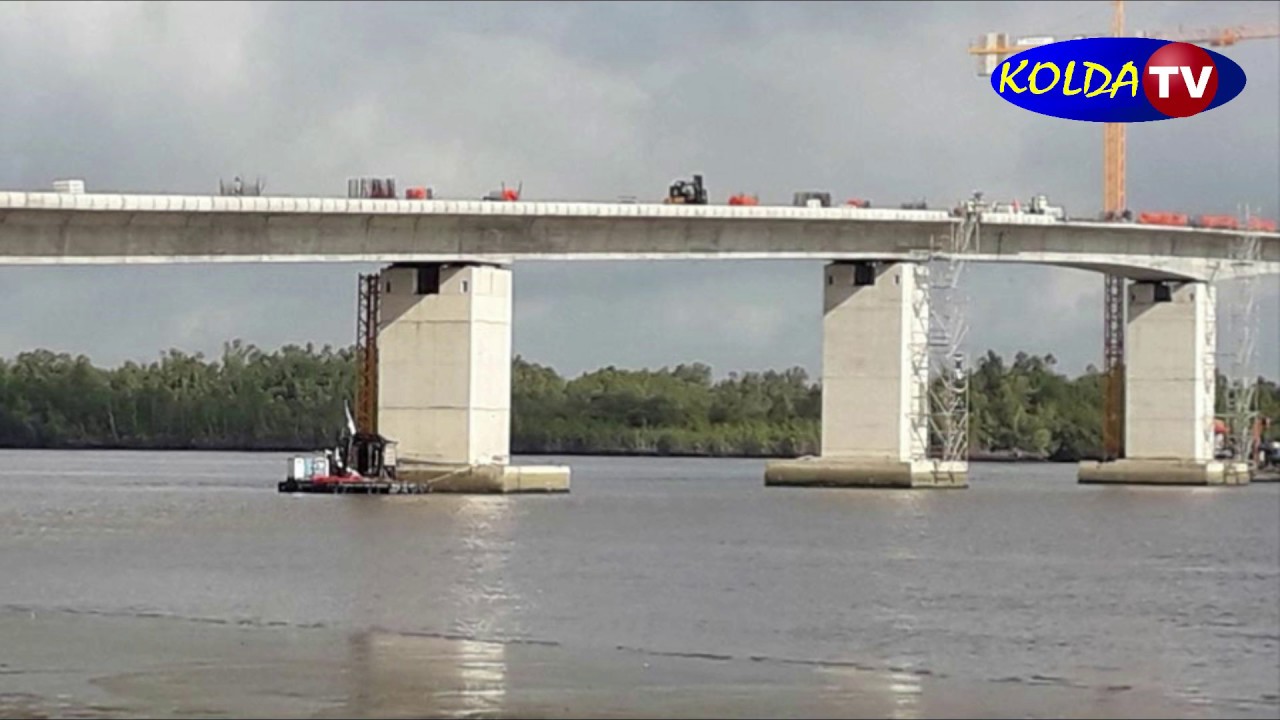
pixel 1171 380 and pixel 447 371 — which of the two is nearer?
pixel 447 371

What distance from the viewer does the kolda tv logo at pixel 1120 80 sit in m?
35.7

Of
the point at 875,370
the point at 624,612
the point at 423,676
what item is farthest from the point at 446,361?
the point at 423,676

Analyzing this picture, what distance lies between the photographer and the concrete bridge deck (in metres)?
93.7

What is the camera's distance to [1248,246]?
149 metres

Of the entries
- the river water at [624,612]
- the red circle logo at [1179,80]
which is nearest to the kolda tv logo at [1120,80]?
the red circle logo at [1179,80]

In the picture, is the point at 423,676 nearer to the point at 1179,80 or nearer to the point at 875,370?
the point at 1179,80

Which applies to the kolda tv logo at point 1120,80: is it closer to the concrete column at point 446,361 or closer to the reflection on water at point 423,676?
the reflection on water at point 423,676

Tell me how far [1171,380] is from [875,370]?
29331mm

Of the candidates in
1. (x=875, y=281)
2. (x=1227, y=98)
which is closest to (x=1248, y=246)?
(x=875, y=281)

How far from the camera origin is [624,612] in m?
51.4

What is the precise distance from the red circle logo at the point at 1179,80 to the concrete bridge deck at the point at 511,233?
195 ft

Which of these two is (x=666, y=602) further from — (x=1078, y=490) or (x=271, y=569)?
(x=1078, y=490)

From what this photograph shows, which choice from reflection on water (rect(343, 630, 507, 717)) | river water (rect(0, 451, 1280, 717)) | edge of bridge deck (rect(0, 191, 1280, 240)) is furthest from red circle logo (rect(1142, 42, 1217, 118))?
edge of bridge deck (rect(0, 191, 1280, 240))

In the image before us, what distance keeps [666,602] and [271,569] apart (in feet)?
39.6
